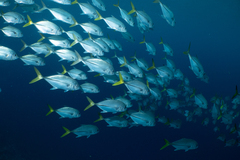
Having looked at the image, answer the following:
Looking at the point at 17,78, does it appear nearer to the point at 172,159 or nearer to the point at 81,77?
the point at 81,77

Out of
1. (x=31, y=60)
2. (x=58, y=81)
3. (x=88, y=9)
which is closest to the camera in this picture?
(x=58, y=81)

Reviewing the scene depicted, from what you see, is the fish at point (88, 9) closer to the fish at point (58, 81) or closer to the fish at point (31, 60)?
the fish at point (31, 60)

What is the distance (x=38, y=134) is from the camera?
985 centimetres

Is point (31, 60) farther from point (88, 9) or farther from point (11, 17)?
point (88, 9)

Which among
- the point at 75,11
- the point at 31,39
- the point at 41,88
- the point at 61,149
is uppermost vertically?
the point at 75,11

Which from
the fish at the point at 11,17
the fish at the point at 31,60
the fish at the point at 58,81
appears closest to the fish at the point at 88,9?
the fish at the point at 11,17

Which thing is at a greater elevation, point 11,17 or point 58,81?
point 11,17

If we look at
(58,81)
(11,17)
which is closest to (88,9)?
(11,17)

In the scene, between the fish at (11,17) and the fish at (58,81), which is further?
the fish at (11,17)

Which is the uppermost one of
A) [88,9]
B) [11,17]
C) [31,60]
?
[88,9]

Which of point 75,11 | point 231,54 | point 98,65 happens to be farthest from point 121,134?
point 231,54

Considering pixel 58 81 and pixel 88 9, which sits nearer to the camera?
pixel 58 81

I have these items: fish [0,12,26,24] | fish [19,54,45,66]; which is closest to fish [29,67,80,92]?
fish [19,54,45,66]

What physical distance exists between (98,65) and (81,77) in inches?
41.4
